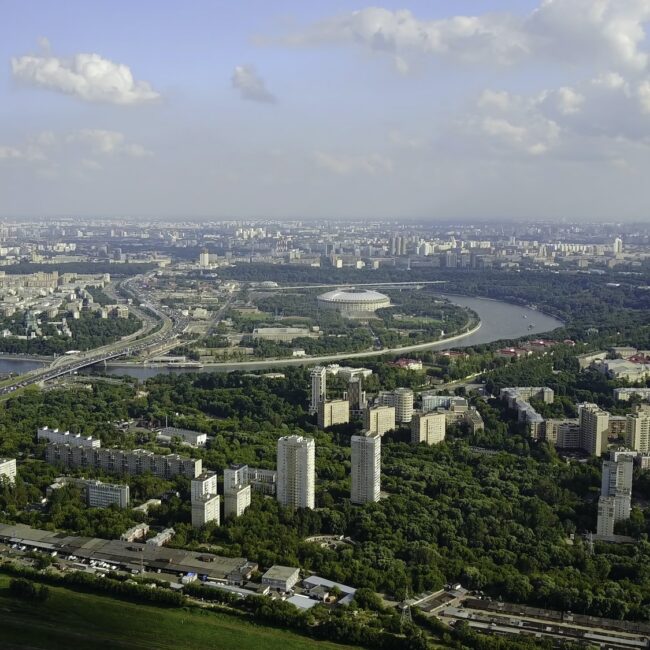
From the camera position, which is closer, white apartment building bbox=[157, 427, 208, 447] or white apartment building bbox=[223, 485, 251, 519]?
white apartment building bbox=[223, 485, 251, 519]

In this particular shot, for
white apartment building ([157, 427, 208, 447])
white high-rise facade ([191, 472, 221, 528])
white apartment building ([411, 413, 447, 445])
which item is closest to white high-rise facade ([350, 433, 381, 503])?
white high-rise facade ([191, 472, 221, 528])

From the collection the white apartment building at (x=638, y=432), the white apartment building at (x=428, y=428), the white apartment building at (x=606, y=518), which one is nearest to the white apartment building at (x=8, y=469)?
the white apartment building at (x=428, y=428)

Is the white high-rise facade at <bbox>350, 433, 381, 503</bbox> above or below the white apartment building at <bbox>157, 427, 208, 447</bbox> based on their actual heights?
above

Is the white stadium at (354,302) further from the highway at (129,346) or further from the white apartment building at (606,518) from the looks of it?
the white apartment building at (606,518)

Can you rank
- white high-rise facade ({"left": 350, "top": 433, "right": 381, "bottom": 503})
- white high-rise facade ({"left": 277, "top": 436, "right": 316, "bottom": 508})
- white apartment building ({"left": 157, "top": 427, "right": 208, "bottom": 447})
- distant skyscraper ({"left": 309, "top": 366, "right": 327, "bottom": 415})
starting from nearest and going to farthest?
white high-rise facade ({"left": 277, "top": 436, "right": 316, "bottom": 508}) → white high-rise facade ({"left": 350, "top": 433, "right": 381, "bottom": 503}) → white apartment building ({"left": 157, "top": 427, "right": 208, "bottom": 447}) → distant skyscraper ({"left": 309, "top": 366, "right": 327, "bottom": 415})

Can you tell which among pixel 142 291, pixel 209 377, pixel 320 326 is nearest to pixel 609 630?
pixel 209 377

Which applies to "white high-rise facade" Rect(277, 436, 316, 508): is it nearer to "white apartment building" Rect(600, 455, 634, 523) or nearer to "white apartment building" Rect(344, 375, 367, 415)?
"white apartment building" Rect(600, 455, 634, 523)

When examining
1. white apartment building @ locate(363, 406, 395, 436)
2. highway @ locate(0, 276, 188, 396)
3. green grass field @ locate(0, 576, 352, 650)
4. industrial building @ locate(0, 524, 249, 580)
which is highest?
white apartment building @ locate(363, 406, 395, 436)
